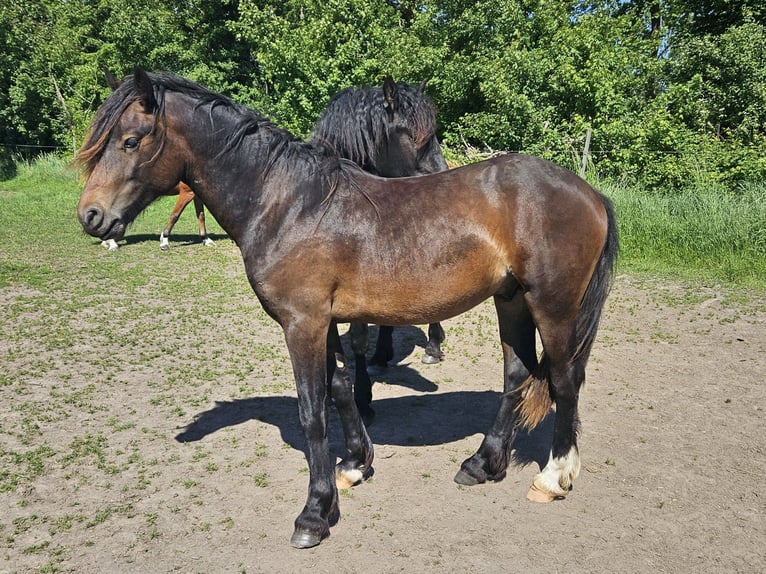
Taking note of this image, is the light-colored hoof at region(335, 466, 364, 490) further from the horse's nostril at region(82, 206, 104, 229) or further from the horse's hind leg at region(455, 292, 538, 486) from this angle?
the horse's nostril at region(82, 206, 104, 229)

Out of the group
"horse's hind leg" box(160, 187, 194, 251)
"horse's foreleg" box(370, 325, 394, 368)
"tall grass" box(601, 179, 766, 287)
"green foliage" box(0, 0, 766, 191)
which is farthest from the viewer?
"green foliage" box(0, 0, 766, 191)

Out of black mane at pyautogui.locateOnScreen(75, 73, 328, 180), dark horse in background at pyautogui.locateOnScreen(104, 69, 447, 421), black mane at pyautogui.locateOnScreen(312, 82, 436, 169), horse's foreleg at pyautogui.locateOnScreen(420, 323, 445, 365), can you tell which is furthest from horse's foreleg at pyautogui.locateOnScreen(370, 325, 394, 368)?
black mane at pyautogui.locateOnScreen(75, 73, 328, 180)

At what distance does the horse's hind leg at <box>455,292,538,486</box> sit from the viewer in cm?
335

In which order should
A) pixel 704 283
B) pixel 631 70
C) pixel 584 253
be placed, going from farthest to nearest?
pixel 631 70 < pixel 704 283 < pixel 584 253

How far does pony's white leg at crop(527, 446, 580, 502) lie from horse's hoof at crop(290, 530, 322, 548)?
126 centimetres

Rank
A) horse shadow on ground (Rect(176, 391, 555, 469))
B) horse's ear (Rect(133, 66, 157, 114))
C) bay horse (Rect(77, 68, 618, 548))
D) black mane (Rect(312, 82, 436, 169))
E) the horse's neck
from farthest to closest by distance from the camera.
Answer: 1. black mane (Rect(312, 82, 436, 169))
2. horse shadow on ground (Rect(176, 391, 555, 469))
3. the horse's neck
4. bay horse (Rect(77, 68, 618, 548))
5. horse's ear (Rect(133, 66, 157, 114))

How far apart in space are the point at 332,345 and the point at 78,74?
80.7 ft

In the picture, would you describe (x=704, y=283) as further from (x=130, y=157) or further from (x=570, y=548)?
(x=130, y=157)

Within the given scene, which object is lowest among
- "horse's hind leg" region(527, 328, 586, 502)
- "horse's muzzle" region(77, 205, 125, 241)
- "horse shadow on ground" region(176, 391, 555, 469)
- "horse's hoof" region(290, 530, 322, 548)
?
"horse shadow on ground" region(176, 391, 555, 469)

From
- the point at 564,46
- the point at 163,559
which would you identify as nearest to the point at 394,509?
the point at 163,559

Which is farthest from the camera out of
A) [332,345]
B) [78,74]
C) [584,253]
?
[78,74]

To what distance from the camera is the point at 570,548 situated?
8.91 ft

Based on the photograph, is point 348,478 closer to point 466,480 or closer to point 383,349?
point 466,480

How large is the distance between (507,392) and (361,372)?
4.11ft
